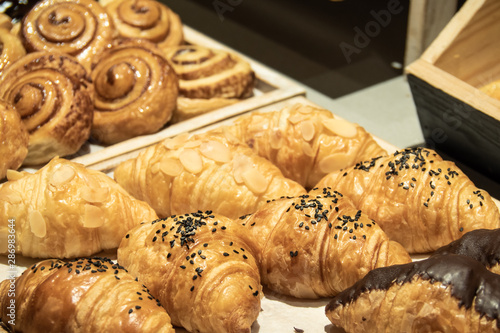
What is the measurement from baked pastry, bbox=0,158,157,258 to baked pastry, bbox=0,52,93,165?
50cm

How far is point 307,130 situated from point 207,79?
3.02ft

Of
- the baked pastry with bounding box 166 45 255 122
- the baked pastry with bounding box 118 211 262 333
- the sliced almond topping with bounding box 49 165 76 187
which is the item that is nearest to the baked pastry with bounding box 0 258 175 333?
the baked pastry with bounding box 118 211 262 333

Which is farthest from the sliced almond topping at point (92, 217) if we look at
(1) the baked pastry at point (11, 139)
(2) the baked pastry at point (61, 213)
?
(1) the baked pastry at point (11, 139)

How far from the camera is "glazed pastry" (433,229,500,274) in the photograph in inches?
85.3

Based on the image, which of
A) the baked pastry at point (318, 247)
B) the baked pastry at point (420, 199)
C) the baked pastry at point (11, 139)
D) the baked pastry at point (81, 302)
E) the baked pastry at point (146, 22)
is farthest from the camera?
the baked pastry at point (146, 22)

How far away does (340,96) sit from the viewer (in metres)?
4.23

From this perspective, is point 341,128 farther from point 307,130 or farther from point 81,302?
point 81,302

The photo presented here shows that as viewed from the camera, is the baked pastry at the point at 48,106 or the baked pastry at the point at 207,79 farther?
the baked pastry at the point at 207,79

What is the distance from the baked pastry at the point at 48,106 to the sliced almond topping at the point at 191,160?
2.32 feet

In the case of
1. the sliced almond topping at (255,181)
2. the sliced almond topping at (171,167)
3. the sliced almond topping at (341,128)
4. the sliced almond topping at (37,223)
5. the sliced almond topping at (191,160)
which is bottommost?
the sliced almond topping at (37,223)

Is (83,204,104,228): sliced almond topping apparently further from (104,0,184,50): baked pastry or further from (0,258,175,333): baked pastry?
(104,0,184,50): baked pastry

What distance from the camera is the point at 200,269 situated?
2238 millimetres

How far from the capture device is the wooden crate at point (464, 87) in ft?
9.18

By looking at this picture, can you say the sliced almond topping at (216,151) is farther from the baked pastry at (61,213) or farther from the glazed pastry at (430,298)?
the glazed pastry at (430,298)
